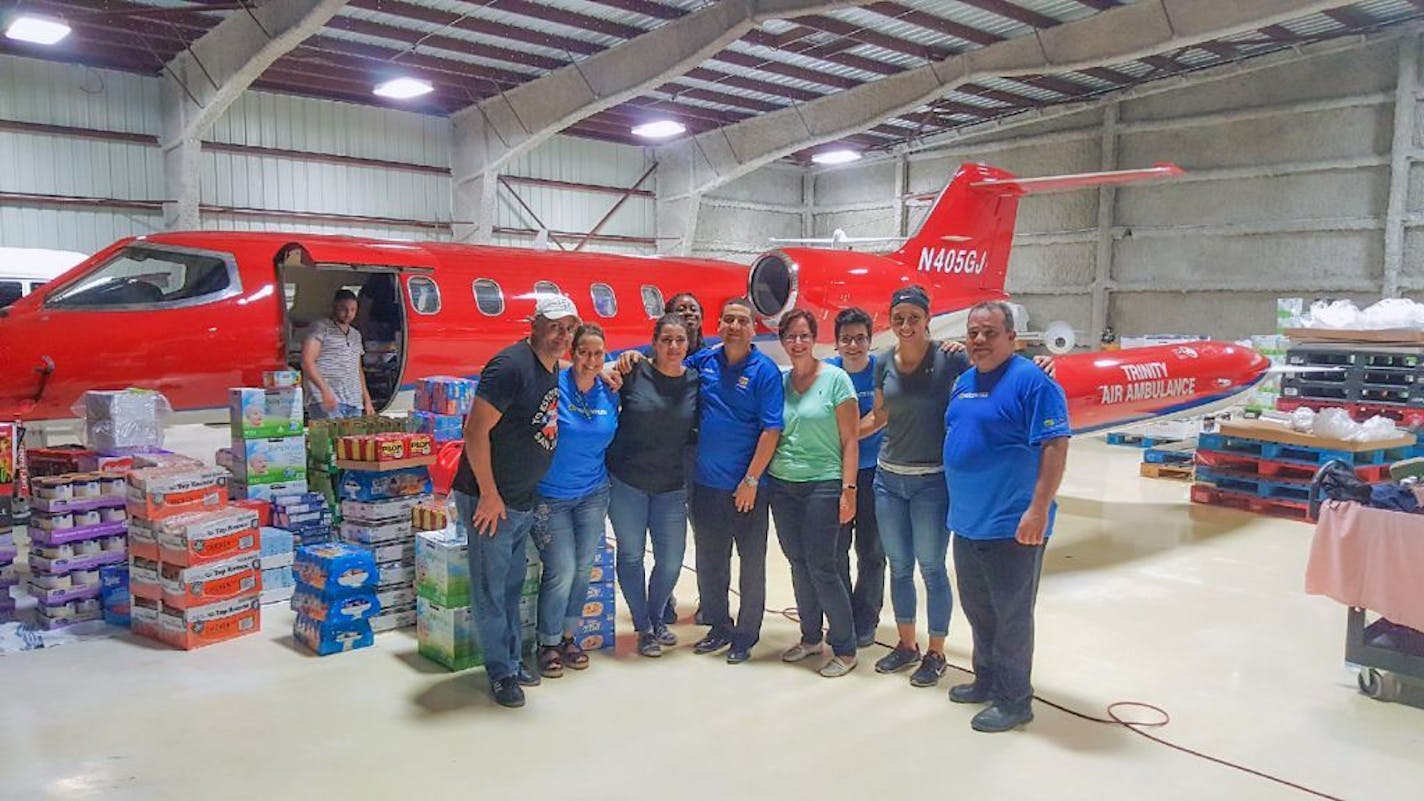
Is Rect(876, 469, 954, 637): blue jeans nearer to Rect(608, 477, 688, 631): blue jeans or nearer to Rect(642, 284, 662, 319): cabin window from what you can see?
Rect(608, 477, 688, 631): blue jeans

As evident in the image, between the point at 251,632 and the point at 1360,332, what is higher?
the point at 1360,332

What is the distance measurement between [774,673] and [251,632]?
2.86 m

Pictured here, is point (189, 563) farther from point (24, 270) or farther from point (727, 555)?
point (24, 270)

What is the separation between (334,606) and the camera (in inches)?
190

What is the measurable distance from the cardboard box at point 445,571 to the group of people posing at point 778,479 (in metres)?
0.36

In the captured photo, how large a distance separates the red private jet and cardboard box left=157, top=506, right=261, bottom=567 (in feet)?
8.16

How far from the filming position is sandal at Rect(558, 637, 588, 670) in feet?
15.3

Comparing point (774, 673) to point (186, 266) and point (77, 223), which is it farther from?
point (77, 223)

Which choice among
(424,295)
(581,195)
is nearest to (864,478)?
(424,295)

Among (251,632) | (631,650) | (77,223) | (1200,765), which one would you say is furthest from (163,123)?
(1200,765)

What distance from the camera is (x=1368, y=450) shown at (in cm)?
866

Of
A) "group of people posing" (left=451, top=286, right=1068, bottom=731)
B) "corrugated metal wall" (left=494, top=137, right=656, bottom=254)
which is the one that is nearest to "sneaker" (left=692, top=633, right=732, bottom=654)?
"group of people posing" (left=451, top=286, right=1068, bottom=731)

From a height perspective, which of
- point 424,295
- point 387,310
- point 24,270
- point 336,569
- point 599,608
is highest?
point 24,270

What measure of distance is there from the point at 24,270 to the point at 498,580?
12.0 m
